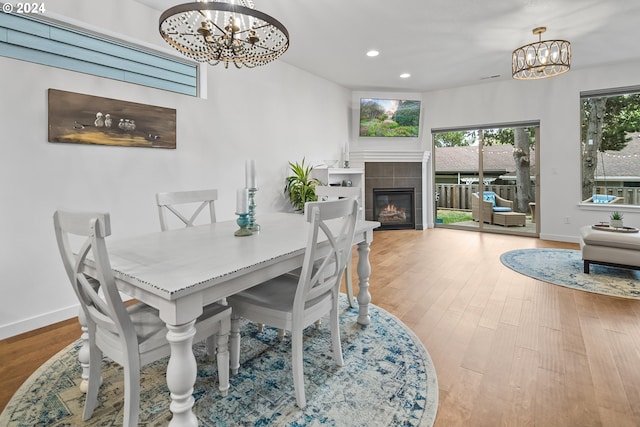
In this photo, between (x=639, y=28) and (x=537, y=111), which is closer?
(x=639, y=28)

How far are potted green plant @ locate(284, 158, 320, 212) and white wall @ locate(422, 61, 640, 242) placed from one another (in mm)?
3628

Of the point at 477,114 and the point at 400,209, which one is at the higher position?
the point at 477,114

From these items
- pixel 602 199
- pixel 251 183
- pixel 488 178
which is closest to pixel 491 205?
pixel 488 178

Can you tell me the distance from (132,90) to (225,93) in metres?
1.02

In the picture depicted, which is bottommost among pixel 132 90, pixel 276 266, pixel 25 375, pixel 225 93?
pixel 25 375

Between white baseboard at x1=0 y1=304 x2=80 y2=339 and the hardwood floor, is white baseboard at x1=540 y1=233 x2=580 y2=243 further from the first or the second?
white baseboard at x1=0 y1=304 x2=80 y2=339

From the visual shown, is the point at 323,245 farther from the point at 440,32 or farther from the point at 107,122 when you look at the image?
the point at 440,32

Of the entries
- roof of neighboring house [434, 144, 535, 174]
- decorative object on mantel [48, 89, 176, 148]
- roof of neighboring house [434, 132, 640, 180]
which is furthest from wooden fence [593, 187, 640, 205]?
decorative object on mantel [48, 89, 176, 148]

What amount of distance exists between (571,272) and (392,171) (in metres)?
3.40

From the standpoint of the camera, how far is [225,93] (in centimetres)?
360

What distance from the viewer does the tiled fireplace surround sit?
20.4 feet

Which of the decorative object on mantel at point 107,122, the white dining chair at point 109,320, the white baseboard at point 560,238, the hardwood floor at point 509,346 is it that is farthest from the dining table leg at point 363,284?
the white baseboard at point 560,238

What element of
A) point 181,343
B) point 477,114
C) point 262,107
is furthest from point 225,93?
point 477,114

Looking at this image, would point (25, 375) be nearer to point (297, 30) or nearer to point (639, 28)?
point (297, 30)
